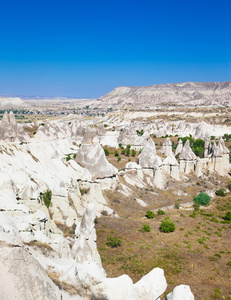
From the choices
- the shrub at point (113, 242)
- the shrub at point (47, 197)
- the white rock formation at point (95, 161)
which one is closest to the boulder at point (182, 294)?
the shrub at point (113, 242)

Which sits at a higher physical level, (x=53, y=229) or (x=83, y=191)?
(x=53, y=229)

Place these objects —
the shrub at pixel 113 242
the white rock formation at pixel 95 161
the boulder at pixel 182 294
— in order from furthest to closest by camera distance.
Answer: the white rock formation at pixel 95 161, the shrub at pixel 113 242, the boulder at pixel 182 294

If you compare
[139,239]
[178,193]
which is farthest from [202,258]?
[178,193]

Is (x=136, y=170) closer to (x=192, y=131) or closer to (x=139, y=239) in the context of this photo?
(x=139, y=239)

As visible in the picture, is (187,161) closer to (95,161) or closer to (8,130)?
(95,161)

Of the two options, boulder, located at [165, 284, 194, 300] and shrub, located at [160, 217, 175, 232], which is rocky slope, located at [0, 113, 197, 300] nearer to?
boulder, located at [165, 284, 194, 300]

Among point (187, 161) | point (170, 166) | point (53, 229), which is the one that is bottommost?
point (170, 166)

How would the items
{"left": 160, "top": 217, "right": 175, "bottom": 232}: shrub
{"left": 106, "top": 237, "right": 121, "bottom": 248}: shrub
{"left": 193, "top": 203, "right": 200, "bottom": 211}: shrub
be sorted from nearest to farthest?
{"left": 106, "top": 237, "right": 121, "bottom": 248}: shrub
{"left": 160, "top": 217, "right": 175, "bottom": 232}: shrub
{"left": 193, "top": 203, "right": 200, "bottom": 211}: shrub

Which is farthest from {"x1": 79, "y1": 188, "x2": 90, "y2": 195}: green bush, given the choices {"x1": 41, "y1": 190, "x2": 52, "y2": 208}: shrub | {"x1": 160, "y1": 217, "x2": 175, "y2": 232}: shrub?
{"x1": 160, "y1": 217, "x2": 175, "y2": 232}: shrub

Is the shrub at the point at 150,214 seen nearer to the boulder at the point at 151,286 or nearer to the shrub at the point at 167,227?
the shrub at the point at 167,227

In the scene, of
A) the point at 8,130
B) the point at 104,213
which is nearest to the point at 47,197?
the point at 104,213

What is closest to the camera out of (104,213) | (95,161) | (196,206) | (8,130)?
(104,213)
